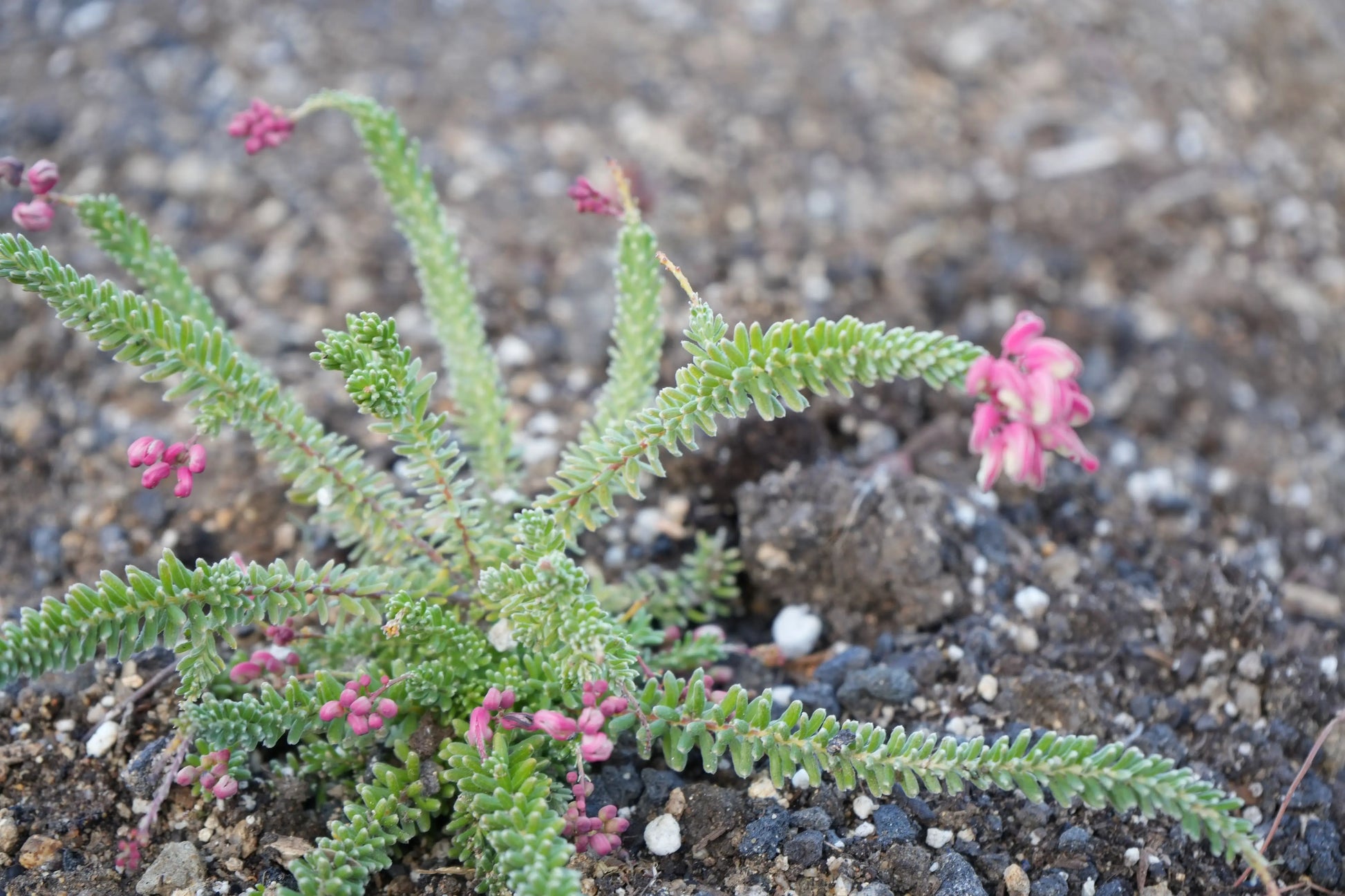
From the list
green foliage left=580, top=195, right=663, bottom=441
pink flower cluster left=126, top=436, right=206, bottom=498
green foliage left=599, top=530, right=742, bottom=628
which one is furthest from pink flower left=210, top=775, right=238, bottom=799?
green foliage left=580, top=195, right=663, bottom=441

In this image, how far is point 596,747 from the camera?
64.4 inches

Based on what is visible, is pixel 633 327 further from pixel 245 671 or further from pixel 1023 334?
pixel 245 671

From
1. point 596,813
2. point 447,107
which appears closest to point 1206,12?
point 447,107

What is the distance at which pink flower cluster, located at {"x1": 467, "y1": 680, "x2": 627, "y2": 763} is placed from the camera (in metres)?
1.65

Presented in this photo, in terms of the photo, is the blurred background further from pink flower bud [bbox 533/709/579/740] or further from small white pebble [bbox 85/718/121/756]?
pink flower bud [bbox 533/709/579/740]

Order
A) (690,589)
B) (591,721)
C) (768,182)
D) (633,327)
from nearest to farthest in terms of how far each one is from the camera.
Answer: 1. (591,721)
2. (633,327)
3. (690,589)
4. (768,182)

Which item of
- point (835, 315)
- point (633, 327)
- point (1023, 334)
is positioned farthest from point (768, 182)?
point (1023, 334)

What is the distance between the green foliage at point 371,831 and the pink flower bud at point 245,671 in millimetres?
263

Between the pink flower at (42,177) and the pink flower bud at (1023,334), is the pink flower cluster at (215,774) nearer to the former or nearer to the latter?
the pink flower at (42,177)

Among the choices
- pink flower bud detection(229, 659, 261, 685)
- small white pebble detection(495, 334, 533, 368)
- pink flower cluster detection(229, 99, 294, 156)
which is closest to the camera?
pink flower bud detection(229, 659, 261, 685)

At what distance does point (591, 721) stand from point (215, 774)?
63cm

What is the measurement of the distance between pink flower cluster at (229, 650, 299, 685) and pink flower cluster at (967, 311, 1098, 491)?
119cm

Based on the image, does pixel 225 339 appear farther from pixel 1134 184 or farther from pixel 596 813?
pixel 1134 184

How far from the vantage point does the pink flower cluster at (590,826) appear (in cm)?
169
